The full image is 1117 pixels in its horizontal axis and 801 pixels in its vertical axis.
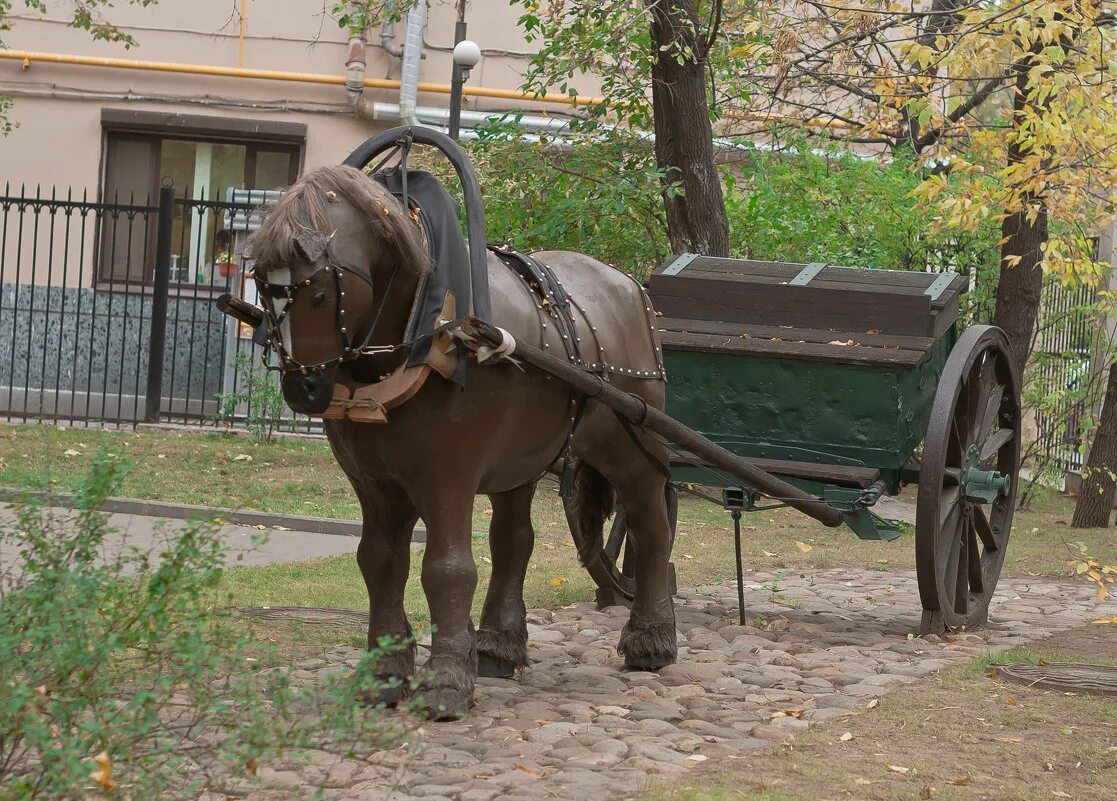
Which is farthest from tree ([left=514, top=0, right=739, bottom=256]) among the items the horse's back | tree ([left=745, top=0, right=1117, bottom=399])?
the horse's back

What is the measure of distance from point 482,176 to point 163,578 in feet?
32.4

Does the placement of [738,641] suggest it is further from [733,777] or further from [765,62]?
[765,62]

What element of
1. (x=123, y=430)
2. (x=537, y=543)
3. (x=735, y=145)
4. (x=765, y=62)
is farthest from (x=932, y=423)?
Result: (x=123, y=430)

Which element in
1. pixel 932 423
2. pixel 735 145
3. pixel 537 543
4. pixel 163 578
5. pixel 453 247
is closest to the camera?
pixel 163 578

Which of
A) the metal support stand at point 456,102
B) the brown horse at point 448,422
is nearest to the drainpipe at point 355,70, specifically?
the metal support stand at point 456,102

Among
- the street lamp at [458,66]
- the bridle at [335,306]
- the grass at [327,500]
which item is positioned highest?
the street lamp at [458,66]

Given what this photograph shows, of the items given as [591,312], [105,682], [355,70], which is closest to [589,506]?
[591,312]

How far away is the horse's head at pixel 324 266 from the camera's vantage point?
4336 mm

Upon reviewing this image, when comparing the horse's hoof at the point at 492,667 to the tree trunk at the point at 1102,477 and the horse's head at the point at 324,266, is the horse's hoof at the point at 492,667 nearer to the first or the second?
the horse's head at the point at 324,266

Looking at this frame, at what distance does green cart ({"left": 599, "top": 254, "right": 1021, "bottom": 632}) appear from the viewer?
6.55 metres

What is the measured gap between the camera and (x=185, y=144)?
57.5 feet

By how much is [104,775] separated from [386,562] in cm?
209

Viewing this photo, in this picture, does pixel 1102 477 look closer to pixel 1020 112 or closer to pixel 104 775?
pixel 1020 112

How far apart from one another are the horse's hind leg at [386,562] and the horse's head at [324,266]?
0.66 metres
